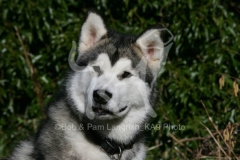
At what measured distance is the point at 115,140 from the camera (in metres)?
5.04

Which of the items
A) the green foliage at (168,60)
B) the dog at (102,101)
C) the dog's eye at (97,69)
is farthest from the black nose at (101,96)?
the green foliage at (168,60)

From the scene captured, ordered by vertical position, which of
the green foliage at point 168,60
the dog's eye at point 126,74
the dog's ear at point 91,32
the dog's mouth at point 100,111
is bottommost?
the green foliage at point 168,60

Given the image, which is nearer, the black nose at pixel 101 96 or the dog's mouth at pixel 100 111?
the black nose at pixel 101 96

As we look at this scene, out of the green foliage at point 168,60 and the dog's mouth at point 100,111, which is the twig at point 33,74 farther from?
the dog's mouth at point 100,111

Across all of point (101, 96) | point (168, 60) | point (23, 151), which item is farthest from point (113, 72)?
point (168, 60)

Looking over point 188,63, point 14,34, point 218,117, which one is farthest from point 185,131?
point 14,34

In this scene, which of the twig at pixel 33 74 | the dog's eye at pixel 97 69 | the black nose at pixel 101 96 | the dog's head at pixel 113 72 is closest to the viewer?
the black nose at pixel 101 96

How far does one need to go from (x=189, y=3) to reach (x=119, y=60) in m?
2.22

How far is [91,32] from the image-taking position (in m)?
5.24

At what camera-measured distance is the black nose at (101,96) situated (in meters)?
4.72

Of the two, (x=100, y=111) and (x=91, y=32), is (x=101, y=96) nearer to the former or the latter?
(x=100, y=111)

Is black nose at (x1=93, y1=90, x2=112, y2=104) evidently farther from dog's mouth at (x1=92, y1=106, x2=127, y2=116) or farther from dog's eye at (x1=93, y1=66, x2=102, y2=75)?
dog's eye at (x1=93, y1=66, x2=102, y2=75)

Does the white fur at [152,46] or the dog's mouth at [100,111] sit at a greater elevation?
the white fur at [152,46]

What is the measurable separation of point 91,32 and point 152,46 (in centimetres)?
61
